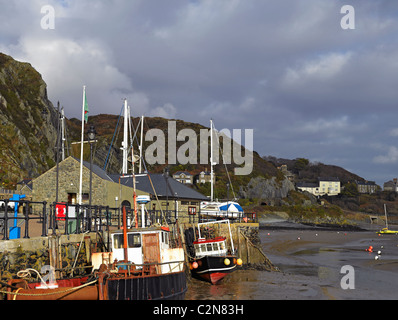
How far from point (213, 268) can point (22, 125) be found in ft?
269

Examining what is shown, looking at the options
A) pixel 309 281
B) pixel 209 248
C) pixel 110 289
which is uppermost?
pixel 110 289

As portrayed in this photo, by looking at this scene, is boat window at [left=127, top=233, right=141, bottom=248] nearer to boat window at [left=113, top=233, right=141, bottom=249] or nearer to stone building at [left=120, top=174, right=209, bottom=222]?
boat window at [left=113, top=233, right=141, bottom=249]

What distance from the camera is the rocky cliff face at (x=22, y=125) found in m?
75.8

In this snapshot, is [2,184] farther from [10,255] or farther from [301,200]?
[301,200]

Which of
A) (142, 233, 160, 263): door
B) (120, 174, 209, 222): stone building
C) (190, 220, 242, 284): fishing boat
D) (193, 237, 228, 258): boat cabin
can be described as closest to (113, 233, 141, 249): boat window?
(142, 233, 160, 263): door

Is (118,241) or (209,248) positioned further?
(209,248)

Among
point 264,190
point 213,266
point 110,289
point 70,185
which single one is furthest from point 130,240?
point 264,190

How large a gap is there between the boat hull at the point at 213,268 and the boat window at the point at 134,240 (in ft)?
25.4

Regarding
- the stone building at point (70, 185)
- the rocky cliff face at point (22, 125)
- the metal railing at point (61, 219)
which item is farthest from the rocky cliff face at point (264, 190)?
the metal railing at point (61, 219)

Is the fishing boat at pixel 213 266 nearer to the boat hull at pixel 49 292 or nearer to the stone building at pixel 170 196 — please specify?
the boat hull at pixel 49 292

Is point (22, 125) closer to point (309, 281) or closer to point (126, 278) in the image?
point (309, 281)

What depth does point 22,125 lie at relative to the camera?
9356cm
